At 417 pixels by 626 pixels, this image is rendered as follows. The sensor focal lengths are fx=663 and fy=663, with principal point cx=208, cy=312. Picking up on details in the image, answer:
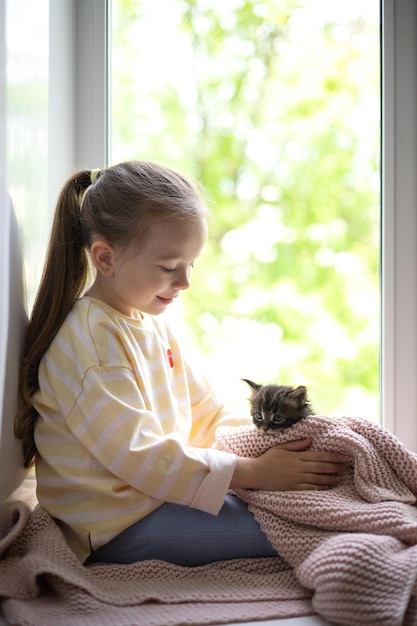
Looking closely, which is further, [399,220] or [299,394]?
[399,220]

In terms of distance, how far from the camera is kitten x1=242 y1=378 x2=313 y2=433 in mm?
1346

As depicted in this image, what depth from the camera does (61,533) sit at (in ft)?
4.04

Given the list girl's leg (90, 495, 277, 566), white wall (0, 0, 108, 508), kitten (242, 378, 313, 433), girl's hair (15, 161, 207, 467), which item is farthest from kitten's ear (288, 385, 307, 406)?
white wall (0, 0, 108, 508)

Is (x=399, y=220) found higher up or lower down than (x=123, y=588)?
higher up

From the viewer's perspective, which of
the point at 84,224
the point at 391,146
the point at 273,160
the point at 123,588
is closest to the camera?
the point at 123,588

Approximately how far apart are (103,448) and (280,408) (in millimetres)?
363

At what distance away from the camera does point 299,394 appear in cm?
135

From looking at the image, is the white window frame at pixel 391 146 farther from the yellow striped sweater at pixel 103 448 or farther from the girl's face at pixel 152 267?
the yellow striped sweater at pixel 103 448

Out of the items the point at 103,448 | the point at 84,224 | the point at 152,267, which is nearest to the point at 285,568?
the point at 103,448

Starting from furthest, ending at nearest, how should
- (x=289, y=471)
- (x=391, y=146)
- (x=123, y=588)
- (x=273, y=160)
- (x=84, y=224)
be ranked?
(x=273, y=160) < (x=391, y=146) < (x=84, y=224) < (x=289, y=471) < (x=123, y=588)

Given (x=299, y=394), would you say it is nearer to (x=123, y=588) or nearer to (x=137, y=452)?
(x=137, y=452)

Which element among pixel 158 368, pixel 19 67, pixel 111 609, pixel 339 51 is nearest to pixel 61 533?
pixel 111 609

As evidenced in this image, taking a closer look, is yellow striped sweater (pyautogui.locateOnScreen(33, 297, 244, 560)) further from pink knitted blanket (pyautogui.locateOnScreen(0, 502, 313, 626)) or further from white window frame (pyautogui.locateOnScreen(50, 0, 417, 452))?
white window frame (pyautogui.locateOnScreen(50, 0, 417, 452))

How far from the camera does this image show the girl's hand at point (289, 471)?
1294mm
